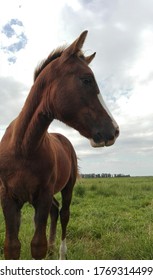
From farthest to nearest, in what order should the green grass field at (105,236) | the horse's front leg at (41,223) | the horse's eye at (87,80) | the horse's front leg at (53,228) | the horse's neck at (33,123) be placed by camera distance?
the horse's front leg at (53,228), the green grass field at (105,236), the horse's front leg at (41,223), the horse's neck at (33,123), the horse's eye at (87,80)

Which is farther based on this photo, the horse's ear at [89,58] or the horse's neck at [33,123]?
the horse's ear at [89,58]

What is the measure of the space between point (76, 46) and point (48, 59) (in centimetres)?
58

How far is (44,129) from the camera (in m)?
4.11

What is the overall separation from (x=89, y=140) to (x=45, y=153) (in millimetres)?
838

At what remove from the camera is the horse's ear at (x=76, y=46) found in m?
3.69

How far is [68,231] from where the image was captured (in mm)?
7395

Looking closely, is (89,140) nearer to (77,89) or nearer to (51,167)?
(77,89)

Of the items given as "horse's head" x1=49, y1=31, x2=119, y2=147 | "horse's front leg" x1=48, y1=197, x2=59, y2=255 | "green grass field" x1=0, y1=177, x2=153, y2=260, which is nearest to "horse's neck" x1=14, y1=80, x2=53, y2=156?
"horse's head" x1=49, y1=31, x2=119, y2=147

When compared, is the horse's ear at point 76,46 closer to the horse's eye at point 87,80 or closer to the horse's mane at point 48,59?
the horse's mane at point 48,59

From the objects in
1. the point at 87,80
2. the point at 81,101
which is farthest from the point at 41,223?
the point at 87,80

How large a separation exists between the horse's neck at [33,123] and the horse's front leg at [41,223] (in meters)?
0.60

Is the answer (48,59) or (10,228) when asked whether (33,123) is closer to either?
(48,59)

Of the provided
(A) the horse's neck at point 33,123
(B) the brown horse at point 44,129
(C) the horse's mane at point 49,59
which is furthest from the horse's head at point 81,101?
(C) the horse's mane at point 49,59
